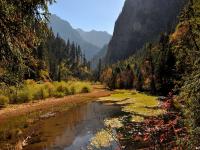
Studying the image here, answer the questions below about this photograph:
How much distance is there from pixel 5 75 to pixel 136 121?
28.9 metres

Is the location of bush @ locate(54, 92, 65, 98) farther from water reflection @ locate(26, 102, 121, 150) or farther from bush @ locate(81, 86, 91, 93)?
water reflection @ locate(26, 102, 121, 150)

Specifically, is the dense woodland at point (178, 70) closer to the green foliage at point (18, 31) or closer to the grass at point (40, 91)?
the green foliage at point (18, 31)

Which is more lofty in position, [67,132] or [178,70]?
[178,70]

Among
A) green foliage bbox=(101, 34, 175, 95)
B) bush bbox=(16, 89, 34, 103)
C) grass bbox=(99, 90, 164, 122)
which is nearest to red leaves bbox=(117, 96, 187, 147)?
grass bbox=(99, 90, 164, 122)

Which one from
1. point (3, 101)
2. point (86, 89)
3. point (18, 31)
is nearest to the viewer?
point (18, 31)

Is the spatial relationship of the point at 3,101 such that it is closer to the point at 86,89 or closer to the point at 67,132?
the point at 67,132

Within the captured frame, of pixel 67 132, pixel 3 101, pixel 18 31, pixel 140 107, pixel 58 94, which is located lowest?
pixel 67 132

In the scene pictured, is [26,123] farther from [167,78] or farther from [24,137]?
[167,78]

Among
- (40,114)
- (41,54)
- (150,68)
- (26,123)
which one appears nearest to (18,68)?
(26,123)

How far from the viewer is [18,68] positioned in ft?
35.9

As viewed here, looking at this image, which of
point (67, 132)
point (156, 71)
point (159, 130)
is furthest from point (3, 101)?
point (156, 71)

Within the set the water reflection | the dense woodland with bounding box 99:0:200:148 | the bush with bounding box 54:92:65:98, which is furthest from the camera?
the bush with bounding box 54:92:65:98

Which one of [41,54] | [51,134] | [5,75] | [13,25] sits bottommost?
[51,134]

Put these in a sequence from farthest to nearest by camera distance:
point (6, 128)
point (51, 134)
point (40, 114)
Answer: point (40, 114) < point (6, 128) < point (51, 134)
